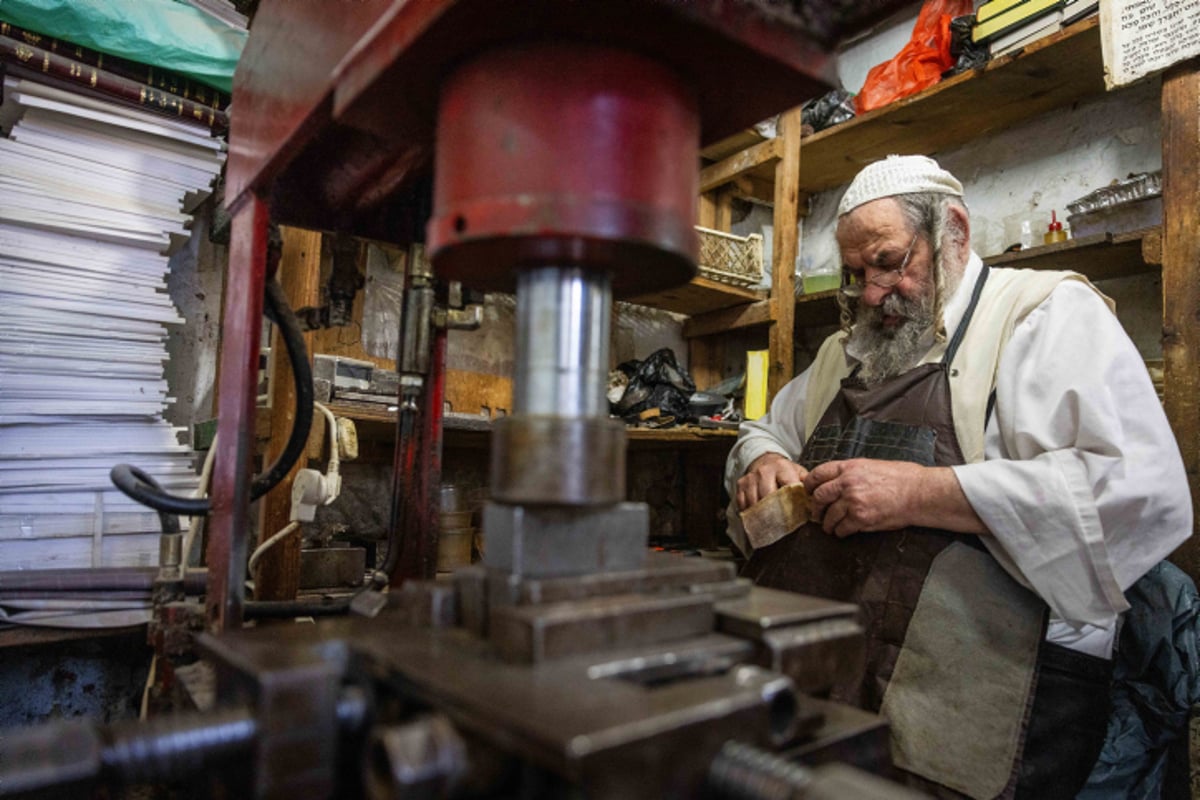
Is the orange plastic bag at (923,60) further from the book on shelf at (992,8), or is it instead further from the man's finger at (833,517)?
the man's finger at (833,517)

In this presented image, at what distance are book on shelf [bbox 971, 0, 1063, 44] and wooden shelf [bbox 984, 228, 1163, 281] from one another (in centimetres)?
80

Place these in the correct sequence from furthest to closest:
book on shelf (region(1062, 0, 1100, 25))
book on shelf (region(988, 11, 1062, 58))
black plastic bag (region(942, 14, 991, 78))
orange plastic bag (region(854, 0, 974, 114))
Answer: orange plastic bag (region(854, 0, 974, 114)) < black plastic bag (region(942, 14, 991, 78)) < book on shelf (region(988, 11, 1062, 58)) < book on shelf (region(1062, 0, 1100, 25))

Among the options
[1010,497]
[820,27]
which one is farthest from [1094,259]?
[820,27]

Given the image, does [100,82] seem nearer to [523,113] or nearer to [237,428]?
[237,428]

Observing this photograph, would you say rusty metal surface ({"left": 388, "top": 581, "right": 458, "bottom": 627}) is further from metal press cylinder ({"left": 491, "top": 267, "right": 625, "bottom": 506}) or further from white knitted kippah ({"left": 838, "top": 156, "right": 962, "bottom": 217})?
white knitted kippah ({"left": 838, "top": 156, "right": 962, "bottom": 217})

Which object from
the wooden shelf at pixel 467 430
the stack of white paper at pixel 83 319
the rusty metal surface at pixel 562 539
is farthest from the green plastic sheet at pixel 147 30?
the rusty metal surface at pixel 562 539

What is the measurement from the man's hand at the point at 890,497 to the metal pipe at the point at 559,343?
1.10 metres

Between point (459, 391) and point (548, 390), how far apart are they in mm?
2324

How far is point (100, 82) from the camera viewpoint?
6.62 feet

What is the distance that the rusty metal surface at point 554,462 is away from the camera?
603mm

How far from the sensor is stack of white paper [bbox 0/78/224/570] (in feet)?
6.33

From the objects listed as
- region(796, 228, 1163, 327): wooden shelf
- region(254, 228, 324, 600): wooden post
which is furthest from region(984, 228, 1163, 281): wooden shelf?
region(254, 228, 324, 600): wooden post

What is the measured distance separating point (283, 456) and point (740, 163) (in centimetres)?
273

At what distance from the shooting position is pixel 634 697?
0.45 m
